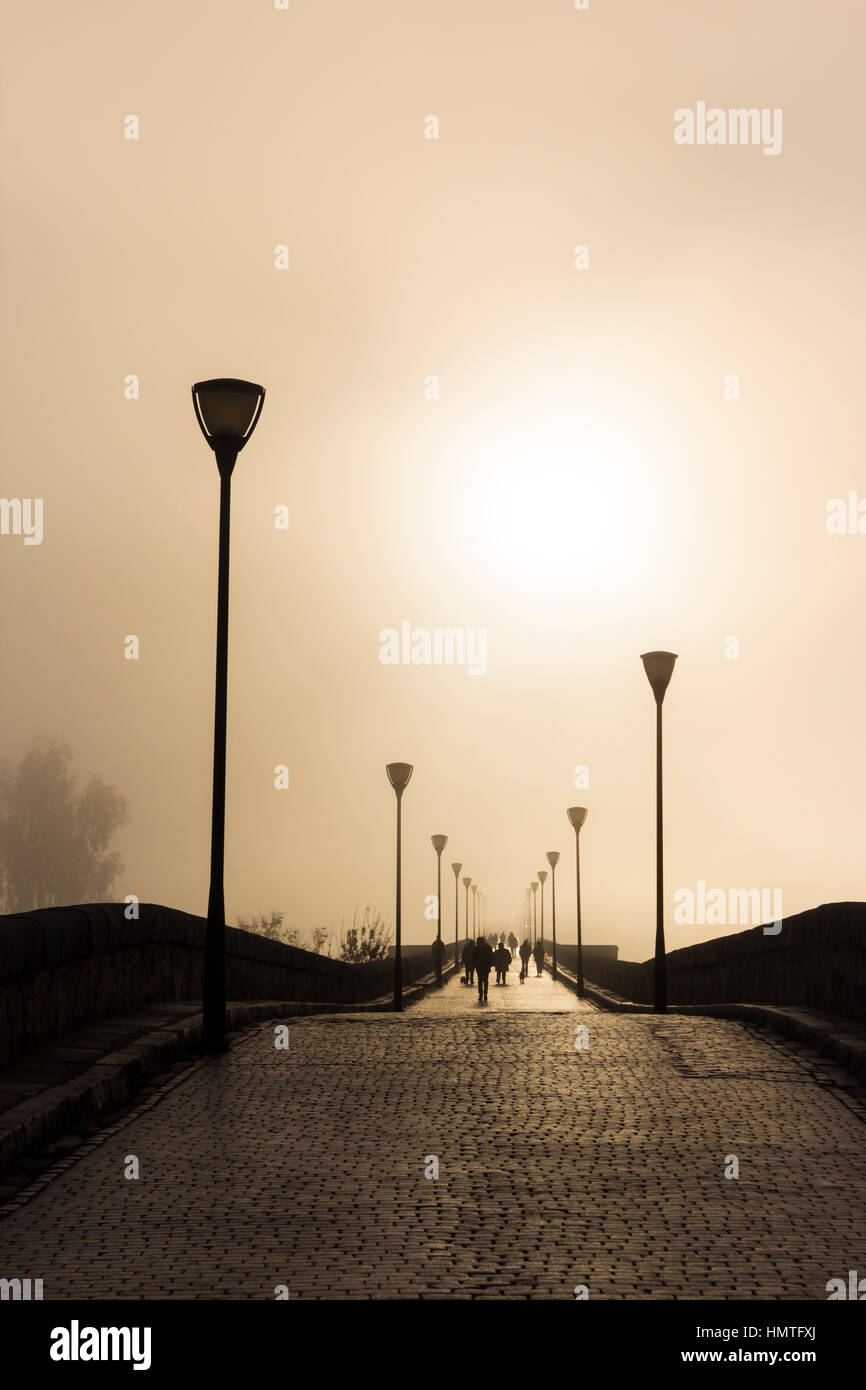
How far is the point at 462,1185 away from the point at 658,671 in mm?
17360

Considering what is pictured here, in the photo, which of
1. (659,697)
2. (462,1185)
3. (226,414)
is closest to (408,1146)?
(462,1185)

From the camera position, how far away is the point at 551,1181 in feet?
23.7

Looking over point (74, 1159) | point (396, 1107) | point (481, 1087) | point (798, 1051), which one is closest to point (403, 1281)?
point (74, 1159)

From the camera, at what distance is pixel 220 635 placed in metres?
12.4

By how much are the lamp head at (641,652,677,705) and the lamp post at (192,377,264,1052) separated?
40.3ft

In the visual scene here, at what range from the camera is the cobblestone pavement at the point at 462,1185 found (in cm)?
571

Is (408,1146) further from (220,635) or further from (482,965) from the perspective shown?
(482,965)

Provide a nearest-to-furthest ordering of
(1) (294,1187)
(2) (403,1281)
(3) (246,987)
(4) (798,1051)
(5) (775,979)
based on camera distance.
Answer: (2) (403,1281) < (1) (294,1187) < (4) (798,1051) < (5) (775,979) < (3) (246,987)

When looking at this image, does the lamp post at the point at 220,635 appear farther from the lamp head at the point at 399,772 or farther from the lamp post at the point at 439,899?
the lamp post at the point at 439,899

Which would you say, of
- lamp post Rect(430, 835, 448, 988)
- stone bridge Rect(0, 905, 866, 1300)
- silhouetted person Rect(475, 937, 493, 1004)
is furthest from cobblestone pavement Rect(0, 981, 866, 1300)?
lamp post Rect(430, 835, 448, 988)
